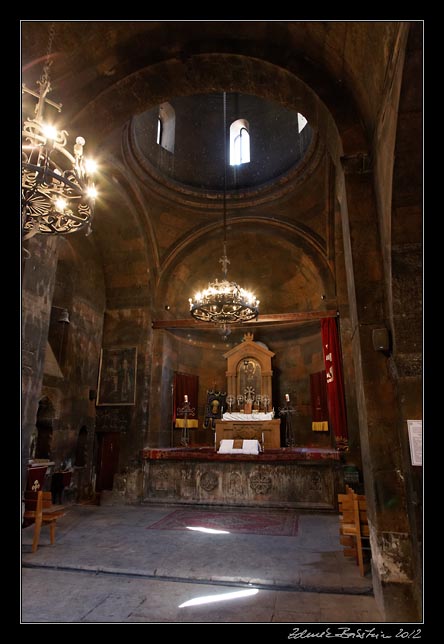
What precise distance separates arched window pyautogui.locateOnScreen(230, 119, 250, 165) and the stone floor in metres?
11.9

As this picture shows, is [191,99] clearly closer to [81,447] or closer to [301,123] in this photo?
[301,123]

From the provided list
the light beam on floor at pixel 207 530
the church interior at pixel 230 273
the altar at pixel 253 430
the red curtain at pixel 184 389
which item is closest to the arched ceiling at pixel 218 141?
the church interior at pixel 230 273

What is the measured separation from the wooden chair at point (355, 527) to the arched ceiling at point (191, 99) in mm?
4764

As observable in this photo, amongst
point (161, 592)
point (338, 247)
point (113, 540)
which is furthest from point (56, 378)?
point (338, 247)

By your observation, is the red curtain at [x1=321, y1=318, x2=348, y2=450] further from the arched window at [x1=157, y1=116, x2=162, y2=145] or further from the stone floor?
the arched window at [x1=157, y1=116, x2=162, y2=145]

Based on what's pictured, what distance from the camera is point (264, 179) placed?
12.4 metres

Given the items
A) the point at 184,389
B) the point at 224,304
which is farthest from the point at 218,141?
the point at 184,389

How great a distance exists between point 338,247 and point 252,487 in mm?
6409

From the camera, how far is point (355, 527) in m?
4.95

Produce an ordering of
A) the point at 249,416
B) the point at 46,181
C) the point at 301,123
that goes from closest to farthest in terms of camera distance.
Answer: the point at 46,181
the point at 249,416
the point at 301,123

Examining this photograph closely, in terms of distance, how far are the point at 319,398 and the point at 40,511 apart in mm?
8174

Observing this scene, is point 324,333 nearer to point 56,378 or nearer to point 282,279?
point 282,279

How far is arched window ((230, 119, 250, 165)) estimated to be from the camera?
13539 mm

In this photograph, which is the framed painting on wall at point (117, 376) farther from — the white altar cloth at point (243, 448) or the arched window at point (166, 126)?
the arched window at point (166, 126)
